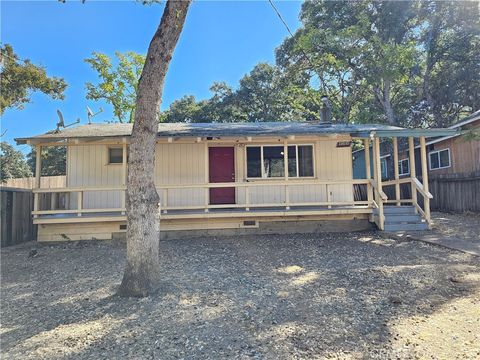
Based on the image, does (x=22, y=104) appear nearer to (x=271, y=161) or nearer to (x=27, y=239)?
(x=27, y=239)

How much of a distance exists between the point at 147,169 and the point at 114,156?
20.2 feet

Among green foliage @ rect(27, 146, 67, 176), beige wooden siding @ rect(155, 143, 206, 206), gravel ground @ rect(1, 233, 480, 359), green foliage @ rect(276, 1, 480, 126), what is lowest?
gravel ground @ rect(1, 233, 480, 359)

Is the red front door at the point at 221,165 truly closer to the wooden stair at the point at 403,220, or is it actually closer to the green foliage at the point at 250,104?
the wooden stair at the point at 403,220

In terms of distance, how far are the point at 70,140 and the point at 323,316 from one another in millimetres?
8444

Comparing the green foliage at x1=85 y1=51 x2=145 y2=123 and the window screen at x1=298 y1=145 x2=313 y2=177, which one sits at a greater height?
the green foliage at x1=85 y1=51 x2=145 y2=123

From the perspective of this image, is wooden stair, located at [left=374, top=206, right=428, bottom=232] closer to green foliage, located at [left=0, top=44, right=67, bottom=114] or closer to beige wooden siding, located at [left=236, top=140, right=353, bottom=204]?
beige wooden siding, located at [left=236, top=140, right=353, bottom=204]

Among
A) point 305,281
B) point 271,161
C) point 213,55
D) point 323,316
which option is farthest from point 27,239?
point 213,55

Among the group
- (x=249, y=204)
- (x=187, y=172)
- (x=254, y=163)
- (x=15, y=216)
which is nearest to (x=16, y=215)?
(x=15, y=216)

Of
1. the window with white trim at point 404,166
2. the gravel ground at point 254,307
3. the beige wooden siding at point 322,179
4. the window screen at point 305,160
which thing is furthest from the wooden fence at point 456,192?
the gravel ground at point 254,307

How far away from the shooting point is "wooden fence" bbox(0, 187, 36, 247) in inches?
363

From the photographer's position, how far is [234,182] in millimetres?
10969

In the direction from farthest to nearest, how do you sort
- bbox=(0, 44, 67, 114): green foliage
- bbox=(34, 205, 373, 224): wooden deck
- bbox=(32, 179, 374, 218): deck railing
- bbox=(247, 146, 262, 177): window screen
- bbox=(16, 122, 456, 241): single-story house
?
1. bbox=(0, 44, 67, 114): green foliage
2. bbox=(247, 146, 262, 177): window screen
3. bbox=(16, 122, 456, 241): single-story house
4. bbox=(32, 179, 374, 218): deck railing
5. bbox=(34, 205, 373, 224): wooden deck

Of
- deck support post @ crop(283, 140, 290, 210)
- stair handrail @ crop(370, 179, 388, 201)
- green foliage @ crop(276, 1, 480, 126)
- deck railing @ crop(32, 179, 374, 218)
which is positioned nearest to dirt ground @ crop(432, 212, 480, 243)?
stair handrail @ crop(370, 179, 388, 201)

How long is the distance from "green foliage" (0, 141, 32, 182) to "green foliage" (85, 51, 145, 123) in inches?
647
